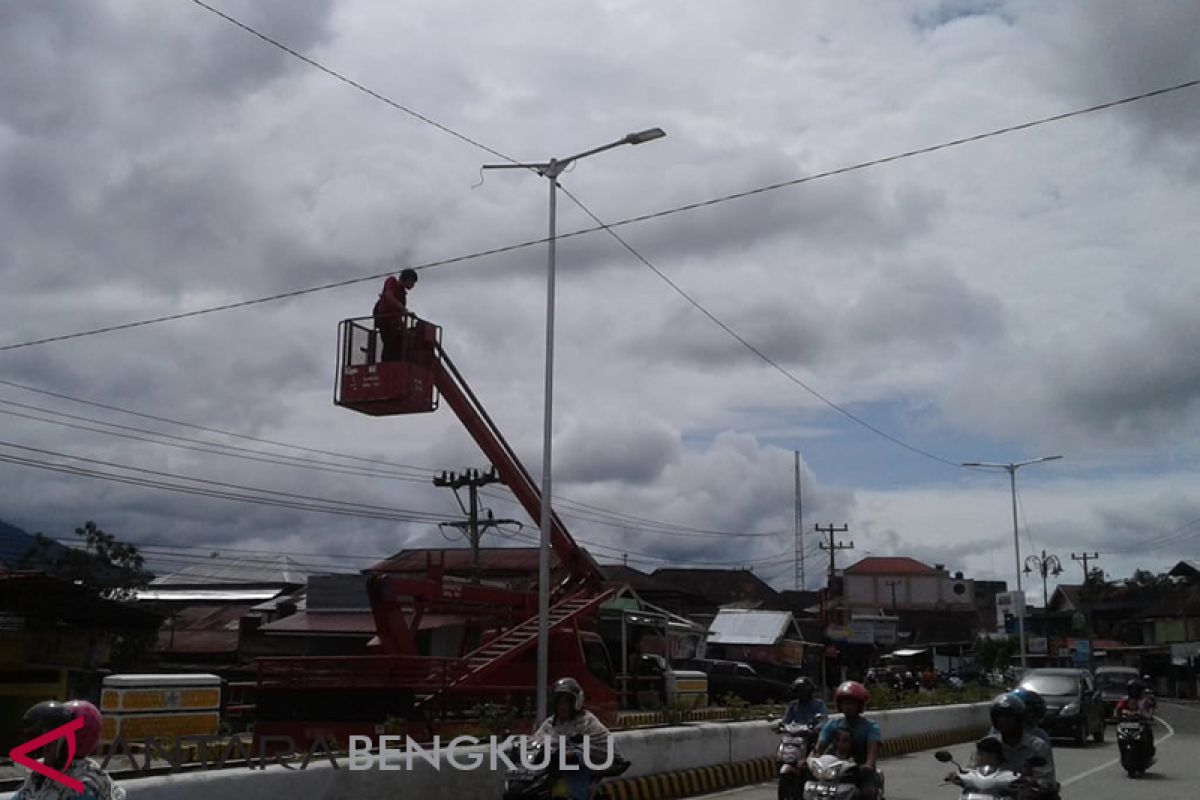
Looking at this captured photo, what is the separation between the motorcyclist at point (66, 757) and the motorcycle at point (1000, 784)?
5.67 metres

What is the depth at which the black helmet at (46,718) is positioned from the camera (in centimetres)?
502

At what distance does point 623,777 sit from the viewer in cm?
1396

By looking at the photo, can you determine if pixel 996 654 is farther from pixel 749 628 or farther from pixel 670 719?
pixel 670 719

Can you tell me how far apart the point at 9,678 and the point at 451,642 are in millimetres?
10228

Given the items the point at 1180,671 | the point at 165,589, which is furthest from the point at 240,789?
the point at 1180,671

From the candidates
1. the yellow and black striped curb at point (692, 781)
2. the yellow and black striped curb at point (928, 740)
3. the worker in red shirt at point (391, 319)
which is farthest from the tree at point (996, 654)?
the worker in red shirt at point (391, 319)

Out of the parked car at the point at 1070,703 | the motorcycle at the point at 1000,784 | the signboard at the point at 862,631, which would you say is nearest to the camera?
the motorcycle at the point at 1000,784

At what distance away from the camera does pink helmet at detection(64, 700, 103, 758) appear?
505 centimetres

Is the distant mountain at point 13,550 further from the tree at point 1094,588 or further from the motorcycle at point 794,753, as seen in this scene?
the tree at point 1094,588

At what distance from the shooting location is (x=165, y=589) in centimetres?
5688

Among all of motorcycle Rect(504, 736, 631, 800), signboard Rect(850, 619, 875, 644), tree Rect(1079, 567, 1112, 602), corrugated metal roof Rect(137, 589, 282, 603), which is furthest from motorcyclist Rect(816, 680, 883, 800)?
tree Rect(1079, 567, 1112, 602)

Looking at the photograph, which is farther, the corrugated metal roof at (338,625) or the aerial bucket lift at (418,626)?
the corrugated metal roof at (338,625)

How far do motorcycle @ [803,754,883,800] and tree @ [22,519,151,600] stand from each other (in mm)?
38506

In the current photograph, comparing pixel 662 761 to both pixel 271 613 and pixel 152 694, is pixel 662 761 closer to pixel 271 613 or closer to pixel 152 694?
pixel 152 694
